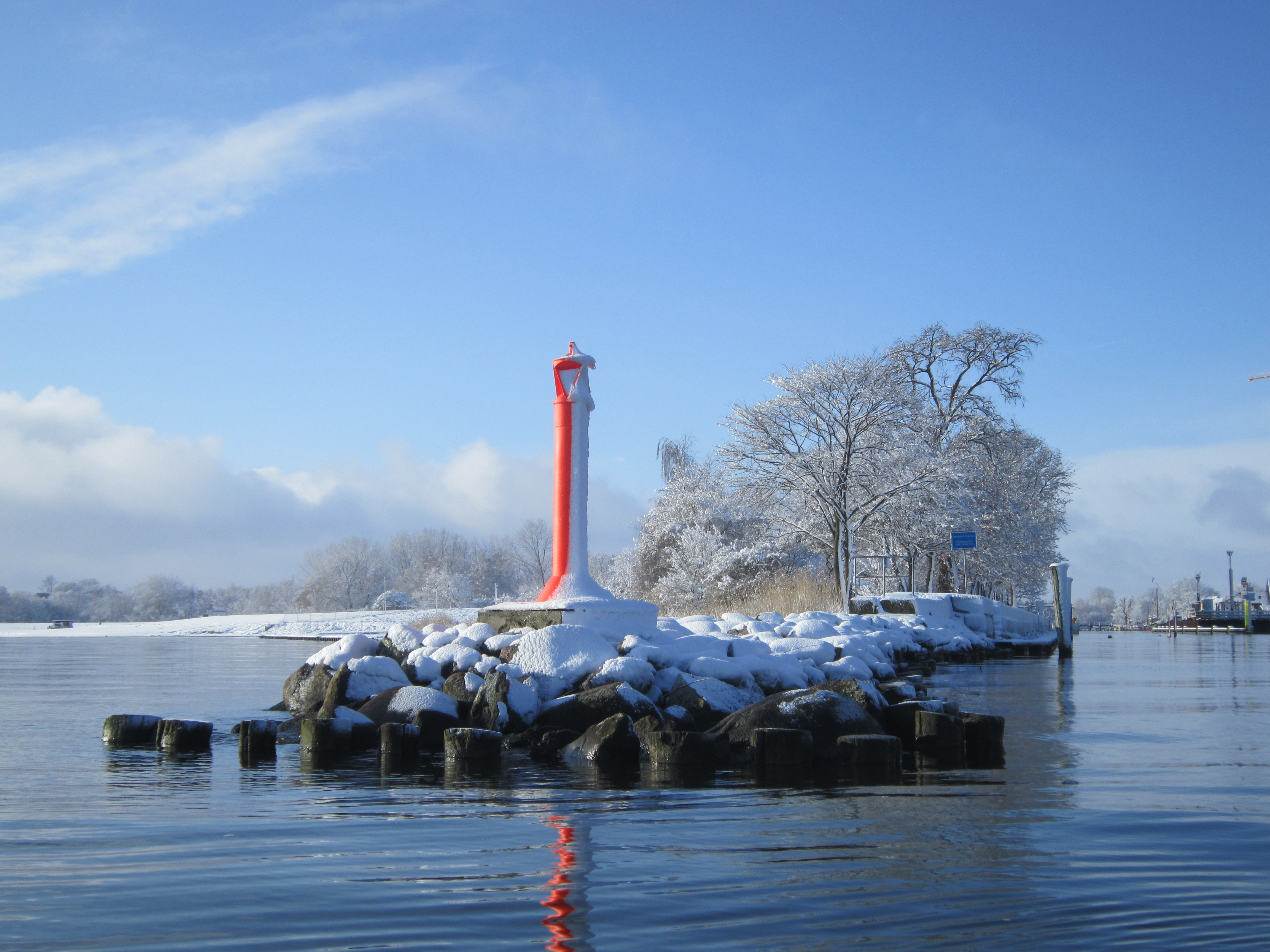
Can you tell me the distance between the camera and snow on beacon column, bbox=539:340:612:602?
13.7m

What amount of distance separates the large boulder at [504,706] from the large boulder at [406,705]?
294 mm

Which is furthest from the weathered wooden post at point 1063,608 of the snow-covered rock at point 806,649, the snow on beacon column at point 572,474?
the snow on beacon column at point 572,474

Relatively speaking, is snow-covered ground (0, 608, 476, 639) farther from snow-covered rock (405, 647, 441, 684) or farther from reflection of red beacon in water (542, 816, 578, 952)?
reflection of red beacon in water (542, 816, 578, 952)

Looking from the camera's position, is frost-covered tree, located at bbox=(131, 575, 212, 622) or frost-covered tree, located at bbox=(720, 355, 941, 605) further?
frost-covered tree, located at bbox=(131, 575, 212, 622)

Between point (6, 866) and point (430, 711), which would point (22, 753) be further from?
point (6, 866)

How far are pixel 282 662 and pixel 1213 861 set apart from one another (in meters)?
25.6

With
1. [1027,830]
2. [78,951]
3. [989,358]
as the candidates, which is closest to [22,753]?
[78,951]

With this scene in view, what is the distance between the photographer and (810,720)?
376 inches

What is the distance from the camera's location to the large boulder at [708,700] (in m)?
10.3

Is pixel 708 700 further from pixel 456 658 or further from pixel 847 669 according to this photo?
pixel 456 658

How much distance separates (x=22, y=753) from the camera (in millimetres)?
9719

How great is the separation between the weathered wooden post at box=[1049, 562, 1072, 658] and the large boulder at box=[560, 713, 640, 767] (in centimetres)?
2322

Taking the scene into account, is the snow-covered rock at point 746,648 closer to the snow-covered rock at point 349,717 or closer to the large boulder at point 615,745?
the large boulder at point 615,745

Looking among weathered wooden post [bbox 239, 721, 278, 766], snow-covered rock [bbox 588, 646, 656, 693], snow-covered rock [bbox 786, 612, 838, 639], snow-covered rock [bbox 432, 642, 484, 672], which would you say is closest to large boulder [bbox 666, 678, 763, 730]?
snow-covered rock [bbox 588, 646, 656, 693]
